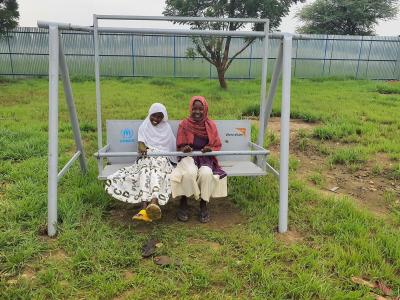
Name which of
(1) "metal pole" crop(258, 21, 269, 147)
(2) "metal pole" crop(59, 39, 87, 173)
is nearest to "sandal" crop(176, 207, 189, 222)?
(1) "metal pole" crop(258, 21, 269, 147)

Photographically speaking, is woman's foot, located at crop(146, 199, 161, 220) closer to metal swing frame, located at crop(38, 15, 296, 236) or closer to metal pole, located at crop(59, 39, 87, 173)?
metal swing frame, located at crop(38, 15, 296, 236)

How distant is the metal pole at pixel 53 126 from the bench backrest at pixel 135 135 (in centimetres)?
80

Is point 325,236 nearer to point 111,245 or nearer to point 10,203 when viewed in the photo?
point 111,245

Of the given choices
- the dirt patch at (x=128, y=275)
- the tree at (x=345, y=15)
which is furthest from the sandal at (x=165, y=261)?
the tree at (x=345, y=15)

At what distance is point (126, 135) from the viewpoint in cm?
386

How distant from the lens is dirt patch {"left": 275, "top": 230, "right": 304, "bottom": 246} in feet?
10.1

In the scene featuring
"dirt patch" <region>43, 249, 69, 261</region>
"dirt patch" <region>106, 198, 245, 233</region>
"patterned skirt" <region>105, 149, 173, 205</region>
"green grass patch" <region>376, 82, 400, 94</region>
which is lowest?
"dirt patch" <region>43, 249, 69, 261</region>

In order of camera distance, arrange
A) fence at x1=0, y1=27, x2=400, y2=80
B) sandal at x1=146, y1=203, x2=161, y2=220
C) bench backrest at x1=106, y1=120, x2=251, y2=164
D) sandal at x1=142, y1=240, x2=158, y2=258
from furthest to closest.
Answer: fence at x1=0, y1=27, x2=400, y2=80 < bench backrest at x1=106, y1=120, x2=251, y2=164 < sandal at x1=146, y1=203, x2=161, y2=220 < sandal at x1=142, y1=240, x2=158, y2=258

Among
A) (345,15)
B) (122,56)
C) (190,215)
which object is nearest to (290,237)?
(190,215)

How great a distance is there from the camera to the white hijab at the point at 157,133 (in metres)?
3.68

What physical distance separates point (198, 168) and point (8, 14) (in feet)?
38.9

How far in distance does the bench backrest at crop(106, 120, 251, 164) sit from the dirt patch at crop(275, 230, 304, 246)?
3.45 ft

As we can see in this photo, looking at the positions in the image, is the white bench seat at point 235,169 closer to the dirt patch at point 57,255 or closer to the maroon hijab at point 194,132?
the maroon hijab at point 194,132

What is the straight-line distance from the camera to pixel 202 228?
3270mm
